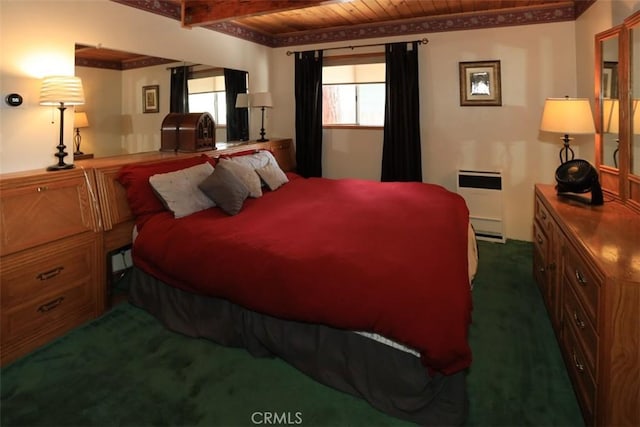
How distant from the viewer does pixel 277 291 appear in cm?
189

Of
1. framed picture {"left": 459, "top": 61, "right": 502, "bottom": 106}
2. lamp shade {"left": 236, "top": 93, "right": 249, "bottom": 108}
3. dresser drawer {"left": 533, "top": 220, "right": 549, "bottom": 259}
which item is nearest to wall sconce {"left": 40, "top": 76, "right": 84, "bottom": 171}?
lamp shade {"left": 236, "top": 93, "right": 249, "bottom": 108}

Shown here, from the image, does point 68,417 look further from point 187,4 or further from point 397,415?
point 187,4

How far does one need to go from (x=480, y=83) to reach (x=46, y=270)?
418cm

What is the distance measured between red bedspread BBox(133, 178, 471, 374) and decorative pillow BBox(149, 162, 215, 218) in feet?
0.24

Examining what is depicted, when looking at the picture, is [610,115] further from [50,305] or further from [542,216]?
[50,305]

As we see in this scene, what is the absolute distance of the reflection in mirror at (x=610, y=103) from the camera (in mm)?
2543

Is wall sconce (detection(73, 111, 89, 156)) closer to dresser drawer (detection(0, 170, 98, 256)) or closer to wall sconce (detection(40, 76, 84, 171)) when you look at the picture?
wall sconce (detection(40, 76, 84, 171))

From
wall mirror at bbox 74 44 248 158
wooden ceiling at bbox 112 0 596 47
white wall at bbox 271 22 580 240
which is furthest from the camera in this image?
white wall at bbox 271 22 580 240

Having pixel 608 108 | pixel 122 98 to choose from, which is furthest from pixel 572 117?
pixel 122 98

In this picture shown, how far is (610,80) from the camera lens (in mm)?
2641

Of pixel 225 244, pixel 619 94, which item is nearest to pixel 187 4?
pixel 225 244

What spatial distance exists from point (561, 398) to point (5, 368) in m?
2.82

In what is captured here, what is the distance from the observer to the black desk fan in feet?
7.81

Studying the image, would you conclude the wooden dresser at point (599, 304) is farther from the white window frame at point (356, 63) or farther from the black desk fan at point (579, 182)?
the white window frame at point (356, 63)
